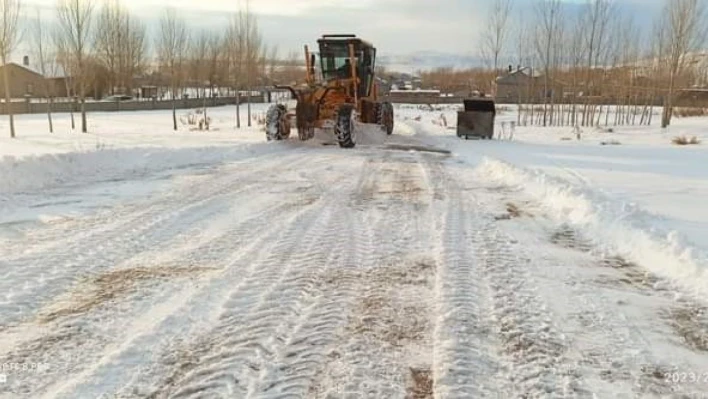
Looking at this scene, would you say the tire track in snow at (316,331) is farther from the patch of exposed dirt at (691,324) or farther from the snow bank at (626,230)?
the snow bank at (626,230)

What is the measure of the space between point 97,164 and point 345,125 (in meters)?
6.07

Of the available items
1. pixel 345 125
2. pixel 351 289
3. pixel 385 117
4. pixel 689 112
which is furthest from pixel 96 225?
pixel 689 112

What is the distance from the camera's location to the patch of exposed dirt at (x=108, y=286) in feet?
13.5

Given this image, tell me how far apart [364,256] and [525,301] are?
1.65 m

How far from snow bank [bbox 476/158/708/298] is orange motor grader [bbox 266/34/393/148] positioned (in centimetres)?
771

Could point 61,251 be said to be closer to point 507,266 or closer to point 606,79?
point 507,266

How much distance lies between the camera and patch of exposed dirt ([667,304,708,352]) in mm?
3736

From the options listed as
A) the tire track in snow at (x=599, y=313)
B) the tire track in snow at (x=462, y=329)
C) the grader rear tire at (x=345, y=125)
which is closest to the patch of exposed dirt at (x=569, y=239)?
the tire track in snow at (x=599, y=313)

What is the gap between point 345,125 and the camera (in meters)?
15.3

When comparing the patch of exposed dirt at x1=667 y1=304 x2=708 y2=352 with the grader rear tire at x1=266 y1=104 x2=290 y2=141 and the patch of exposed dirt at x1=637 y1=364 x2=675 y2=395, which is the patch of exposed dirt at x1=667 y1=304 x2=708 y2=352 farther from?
the grader rear tire at x1=266 y1=104 x2=290 y2=141

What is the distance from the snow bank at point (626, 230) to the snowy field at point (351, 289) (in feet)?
0.09

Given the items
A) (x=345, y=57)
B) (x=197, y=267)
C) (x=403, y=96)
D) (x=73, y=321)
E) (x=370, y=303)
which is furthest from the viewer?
(x=403, y=96)

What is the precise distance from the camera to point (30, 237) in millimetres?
6059

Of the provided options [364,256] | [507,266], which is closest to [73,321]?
[364,256]
